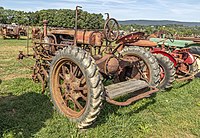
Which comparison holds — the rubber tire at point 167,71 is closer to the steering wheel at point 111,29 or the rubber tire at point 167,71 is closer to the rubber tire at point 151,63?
the rubber tire at point 151,63

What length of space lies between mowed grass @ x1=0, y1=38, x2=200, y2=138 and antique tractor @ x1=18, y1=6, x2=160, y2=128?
11.3 inches

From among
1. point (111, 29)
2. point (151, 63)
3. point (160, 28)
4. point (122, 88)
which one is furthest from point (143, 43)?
point (160, 28)

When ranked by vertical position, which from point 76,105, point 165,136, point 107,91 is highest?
point 107,91

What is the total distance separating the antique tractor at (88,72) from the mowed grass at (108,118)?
29 centimetres

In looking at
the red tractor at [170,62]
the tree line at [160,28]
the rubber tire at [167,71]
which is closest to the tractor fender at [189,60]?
the red tractor at [170,62]

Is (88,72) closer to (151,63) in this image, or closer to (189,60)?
(151,63)

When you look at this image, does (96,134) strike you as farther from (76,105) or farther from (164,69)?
(164,69)

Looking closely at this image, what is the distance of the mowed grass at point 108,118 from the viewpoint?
3.89 m

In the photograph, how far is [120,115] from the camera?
15.0 feet

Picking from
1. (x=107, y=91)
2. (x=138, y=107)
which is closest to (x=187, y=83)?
(x=138, y=107)

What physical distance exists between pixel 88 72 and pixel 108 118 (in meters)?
1.11

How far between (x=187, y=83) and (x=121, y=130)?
430 cm

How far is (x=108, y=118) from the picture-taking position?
14.4ft

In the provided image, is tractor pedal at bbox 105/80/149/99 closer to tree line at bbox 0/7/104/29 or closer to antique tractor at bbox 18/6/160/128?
antique tractor at bbox 18/6/160/128
